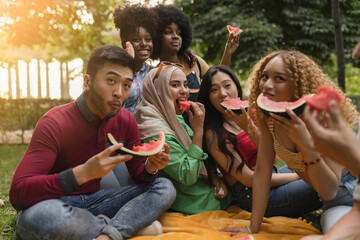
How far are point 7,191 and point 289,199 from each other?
415cm

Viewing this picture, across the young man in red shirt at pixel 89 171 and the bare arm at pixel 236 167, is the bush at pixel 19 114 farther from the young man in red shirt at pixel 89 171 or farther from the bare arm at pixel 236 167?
the bare arm at pixel 236 167

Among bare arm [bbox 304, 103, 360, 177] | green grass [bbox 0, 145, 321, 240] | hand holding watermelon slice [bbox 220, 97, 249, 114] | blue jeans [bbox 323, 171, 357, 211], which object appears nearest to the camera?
bare arm [bbox 304, 103, 360, 177]

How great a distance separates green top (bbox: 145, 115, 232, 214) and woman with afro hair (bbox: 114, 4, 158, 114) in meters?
1.26

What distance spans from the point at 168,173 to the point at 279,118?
1580 millimetres

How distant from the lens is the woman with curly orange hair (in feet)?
9.37

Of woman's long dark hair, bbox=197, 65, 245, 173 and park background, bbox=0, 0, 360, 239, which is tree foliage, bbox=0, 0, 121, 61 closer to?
park background, bbox=0, 0, 360, 239

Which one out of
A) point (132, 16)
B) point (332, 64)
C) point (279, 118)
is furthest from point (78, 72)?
point (279, 118)

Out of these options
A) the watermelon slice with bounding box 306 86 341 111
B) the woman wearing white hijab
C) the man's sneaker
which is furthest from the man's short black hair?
the watermelon slice with bounding box 306 86 341 111

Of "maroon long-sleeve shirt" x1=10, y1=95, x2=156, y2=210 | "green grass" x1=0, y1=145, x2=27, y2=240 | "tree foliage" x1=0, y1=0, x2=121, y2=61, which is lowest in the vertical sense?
"green grass" x1=0, y1=145, x2=27, y2=240

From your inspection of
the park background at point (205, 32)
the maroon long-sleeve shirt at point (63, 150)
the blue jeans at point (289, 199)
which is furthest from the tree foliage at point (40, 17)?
the blue jeans at point (289, 199)

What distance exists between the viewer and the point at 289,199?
12.2 ft

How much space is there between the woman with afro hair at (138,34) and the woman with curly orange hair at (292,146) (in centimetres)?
206

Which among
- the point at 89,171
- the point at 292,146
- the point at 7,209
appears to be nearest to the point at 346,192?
the point at 292,146

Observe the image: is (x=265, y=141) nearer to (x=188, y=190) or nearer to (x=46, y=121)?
(x=188, y=190)
